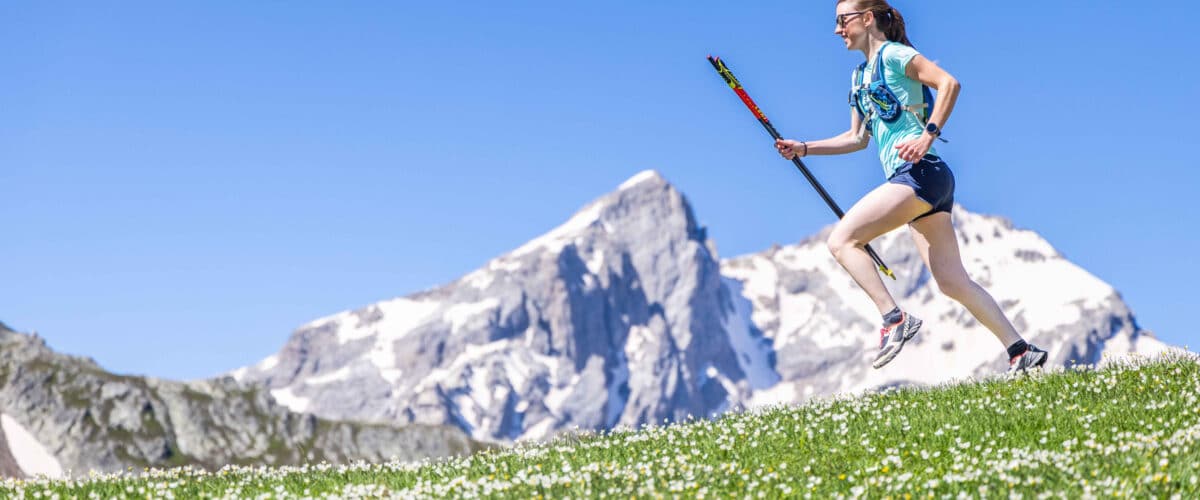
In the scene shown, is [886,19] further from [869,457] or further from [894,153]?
[869,457]

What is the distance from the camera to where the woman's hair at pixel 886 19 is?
13.8 meters

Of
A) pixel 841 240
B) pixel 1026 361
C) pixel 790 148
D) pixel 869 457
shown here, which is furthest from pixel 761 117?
pixel 869 457

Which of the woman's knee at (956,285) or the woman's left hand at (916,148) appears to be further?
the woman's knee at (956,285)

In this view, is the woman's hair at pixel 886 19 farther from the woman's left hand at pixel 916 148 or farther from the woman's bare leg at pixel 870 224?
the woman's bare leg at pixel 870 224

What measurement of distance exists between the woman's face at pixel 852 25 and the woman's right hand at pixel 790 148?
4.29ft

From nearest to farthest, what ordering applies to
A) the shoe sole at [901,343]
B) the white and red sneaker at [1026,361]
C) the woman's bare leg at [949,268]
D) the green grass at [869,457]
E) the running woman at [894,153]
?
the green grass at [869,457] < the running woman at [894,153] < the shoe sole at [901,343] < the woman's bare leg at [949,268] < the white and red sneaker at [1026,361]

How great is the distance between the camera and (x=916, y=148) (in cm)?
1280

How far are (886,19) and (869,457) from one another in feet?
16.6

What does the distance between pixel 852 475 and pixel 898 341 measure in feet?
11.9

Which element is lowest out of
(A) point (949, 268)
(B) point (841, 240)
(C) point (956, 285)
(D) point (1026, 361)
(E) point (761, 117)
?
(D) point (1026, 361)

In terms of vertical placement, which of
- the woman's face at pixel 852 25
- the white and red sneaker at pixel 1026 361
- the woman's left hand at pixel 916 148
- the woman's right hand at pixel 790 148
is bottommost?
the white and red sneaker at pixel 1026 361

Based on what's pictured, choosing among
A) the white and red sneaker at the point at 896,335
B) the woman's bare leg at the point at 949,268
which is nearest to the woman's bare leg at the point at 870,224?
the white and red sneaker at the point at 896,335

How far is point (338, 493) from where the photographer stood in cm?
1140

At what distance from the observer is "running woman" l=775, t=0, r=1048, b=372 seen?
1322 cm
